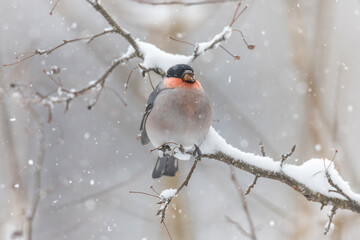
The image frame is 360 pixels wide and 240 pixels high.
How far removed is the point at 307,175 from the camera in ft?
9.08

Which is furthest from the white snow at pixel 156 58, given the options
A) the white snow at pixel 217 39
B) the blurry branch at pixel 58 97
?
the blurry branch at pixel 58 97

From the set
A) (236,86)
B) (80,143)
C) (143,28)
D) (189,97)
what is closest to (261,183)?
(236,86)

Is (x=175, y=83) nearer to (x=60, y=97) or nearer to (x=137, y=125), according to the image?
(x=60, y=97)

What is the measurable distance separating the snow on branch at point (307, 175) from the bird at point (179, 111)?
1.27 ft

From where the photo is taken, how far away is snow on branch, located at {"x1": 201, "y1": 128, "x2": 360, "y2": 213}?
263 cm

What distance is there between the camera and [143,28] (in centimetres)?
656

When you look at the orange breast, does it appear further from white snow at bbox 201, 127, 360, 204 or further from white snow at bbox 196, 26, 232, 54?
white snow at bbox 201, 127, 360, 204

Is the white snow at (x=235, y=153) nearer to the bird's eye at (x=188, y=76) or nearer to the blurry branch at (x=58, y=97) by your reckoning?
the bird's eye at (x=188, y=76)

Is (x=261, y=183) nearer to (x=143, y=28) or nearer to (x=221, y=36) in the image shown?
(x=143, y=28)

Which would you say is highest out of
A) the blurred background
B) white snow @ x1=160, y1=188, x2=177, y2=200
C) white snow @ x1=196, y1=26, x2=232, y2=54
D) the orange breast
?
white snow @ x1=196, y1=26, x2=232, y2=54

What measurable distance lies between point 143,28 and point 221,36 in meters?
4.19

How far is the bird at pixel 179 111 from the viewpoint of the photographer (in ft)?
10.6

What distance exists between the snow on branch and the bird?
0.39 meters

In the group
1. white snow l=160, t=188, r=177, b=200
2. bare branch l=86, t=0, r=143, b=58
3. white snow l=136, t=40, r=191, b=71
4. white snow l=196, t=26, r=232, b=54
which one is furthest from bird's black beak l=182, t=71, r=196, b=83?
white snow l=160, t=188, r=177, b=200
